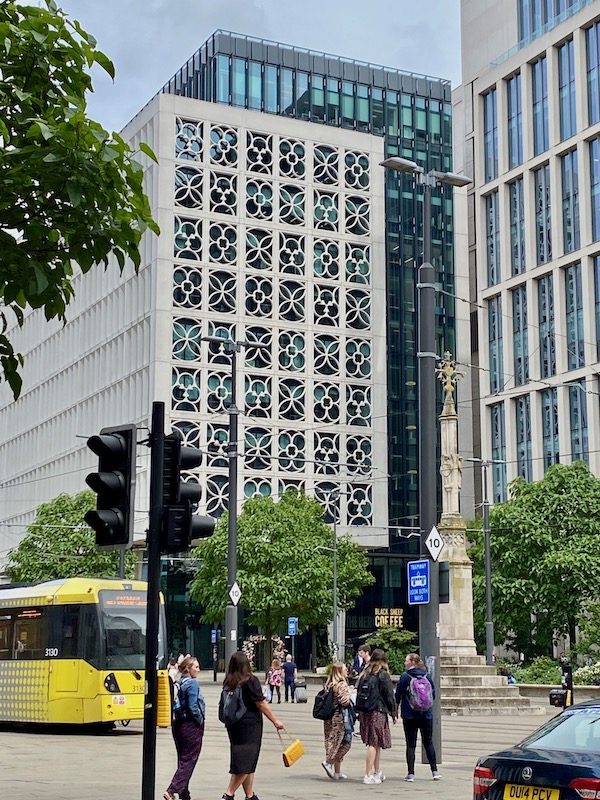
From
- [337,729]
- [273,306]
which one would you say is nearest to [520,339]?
[273,306]

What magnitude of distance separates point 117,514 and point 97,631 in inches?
704

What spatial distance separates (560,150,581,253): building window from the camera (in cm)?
7112

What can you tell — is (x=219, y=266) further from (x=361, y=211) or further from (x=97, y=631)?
(x=97, y=631)

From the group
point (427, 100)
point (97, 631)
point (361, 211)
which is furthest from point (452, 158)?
point (97, 631)

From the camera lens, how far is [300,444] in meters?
75.1

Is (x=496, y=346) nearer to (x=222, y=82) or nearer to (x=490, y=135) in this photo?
(x=490, y=135)

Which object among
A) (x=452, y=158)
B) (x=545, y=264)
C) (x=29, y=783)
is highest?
(x=452, y=158)

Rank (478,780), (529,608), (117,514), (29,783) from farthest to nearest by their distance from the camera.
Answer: (529,608) < (29,783) < (117,514) < (478,780)

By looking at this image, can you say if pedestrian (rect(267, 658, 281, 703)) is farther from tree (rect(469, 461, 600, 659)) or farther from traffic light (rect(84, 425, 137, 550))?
traffic light (rect(84, 425, 137, 550))

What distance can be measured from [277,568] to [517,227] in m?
28.6

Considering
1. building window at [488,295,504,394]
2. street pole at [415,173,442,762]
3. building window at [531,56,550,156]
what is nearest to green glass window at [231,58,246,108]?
building window at [531,56,550,156]

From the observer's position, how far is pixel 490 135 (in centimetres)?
7981

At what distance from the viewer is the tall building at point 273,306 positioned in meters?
73.6

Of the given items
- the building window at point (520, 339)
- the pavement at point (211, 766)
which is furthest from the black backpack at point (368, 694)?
the building window at point (520, 339)
